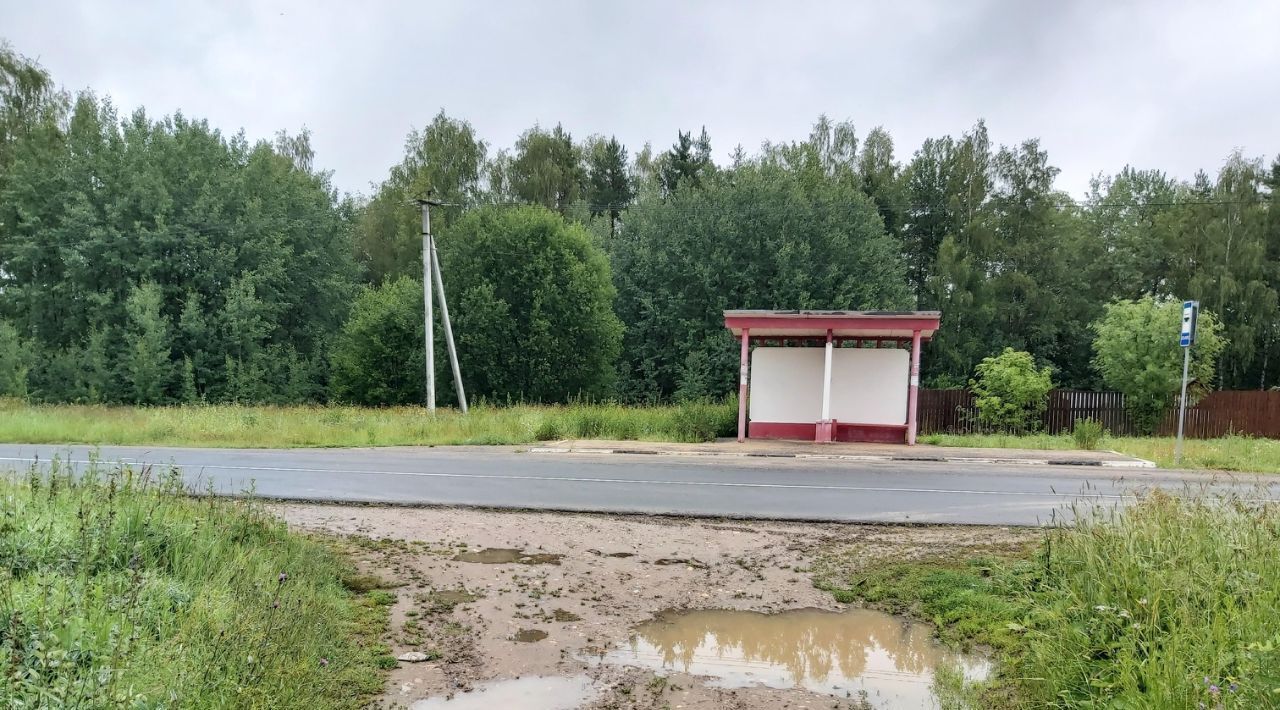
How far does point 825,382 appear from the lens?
18.7 m

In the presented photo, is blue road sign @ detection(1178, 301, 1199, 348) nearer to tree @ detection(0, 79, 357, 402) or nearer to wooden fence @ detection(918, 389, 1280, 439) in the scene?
wooden fence @ detection(918, 389, 1280, 439)

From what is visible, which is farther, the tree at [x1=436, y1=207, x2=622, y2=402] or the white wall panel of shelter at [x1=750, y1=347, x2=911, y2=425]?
the tree at [x1=436, y1=207, x2=622, y2=402]

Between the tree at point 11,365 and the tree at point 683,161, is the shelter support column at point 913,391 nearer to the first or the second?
the tree at point 683,161

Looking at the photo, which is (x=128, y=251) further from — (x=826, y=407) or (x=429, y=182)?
(x=826, y=407)

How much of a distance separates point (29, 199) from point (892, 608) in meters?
43.0

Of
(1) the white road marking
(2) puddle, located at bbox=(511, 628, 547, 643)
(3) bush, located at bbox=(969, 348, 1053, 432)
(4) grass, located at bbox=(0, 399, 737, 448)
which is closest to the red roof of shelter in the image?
(4) grass, located at bbox=(0, 399, 737, 448)

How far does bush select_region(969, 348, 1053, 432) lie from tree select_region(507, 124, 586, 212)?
87.1 feet

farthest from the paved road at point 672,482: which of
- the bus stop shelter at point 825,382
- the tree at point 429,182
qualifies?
the tree at point 429,182

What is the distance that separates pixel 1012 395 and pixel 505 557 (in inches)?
828

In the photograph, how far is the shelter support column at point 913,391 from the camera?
728 inches

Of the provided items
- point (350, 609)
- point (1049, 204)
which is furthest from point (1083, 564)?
point (1049, 204)

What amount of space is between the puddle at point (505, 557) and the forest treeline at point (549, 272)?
919 inches

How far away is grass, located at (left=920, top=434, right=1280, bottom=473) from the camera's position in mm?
14797

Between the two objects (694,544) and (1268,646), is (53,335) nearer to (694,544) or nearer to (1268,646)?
(694,544)
